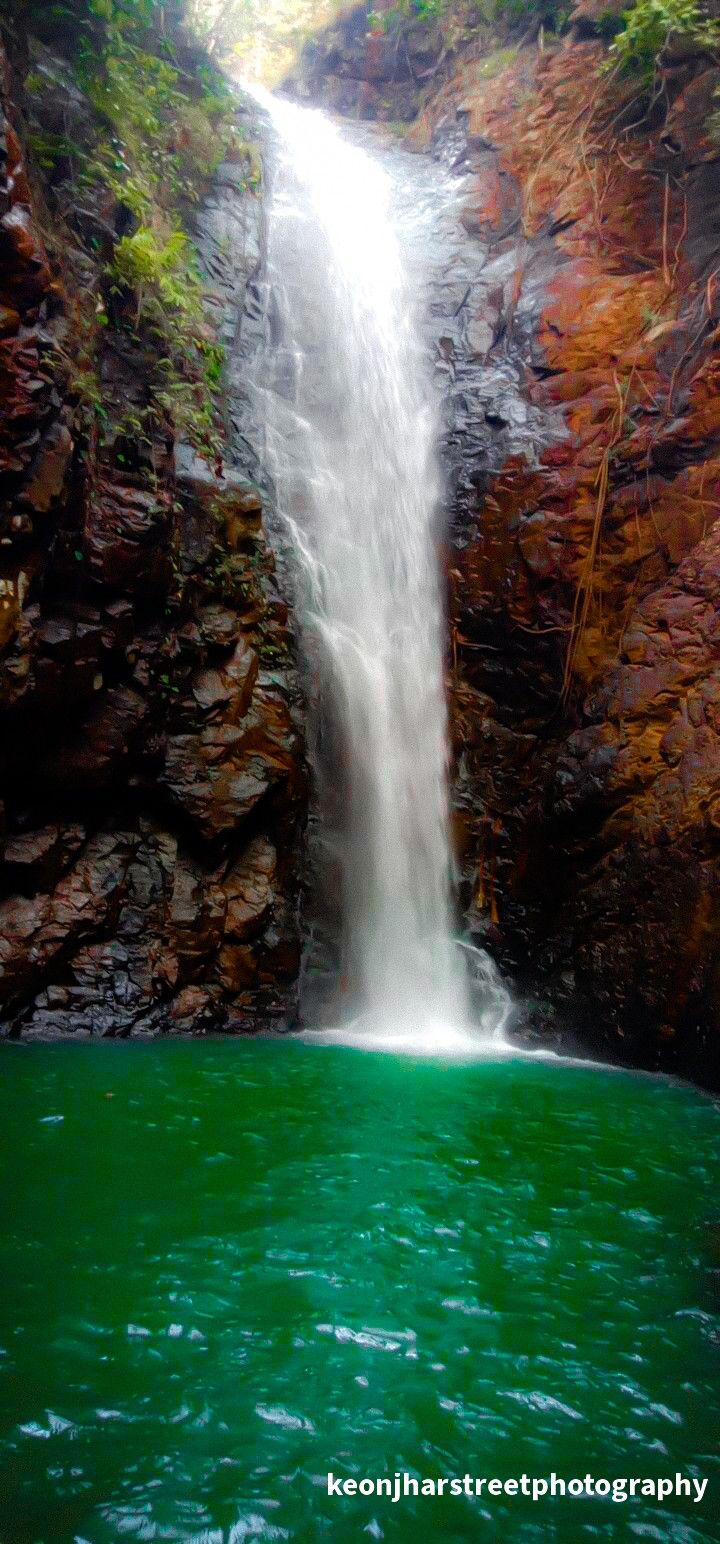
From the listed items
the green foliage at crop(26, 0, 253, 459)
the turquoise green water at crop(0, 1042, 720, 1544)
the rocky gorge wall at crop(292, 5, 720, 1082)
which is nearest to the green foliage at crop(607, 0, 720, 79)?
the rocky gorge wall at crop(292, 5, 720, 1082)

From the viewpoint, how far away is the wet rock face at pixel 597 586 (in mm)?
8172

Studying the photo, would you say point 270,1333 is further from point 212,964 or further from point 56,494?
point 56,494

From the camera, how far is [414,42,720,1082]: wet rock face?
322 inches

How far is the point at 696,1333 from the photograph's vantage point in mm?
3404

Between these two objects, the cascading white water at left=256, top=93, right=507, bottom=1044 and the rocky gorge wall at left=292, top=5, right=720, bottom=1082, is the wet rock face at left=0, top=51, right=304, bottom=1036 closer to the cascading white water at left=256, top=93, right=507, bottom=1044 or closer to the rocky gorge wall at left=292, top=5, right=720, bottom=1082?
the cascading white water at left=256, top=93, right=507, bottom=1044

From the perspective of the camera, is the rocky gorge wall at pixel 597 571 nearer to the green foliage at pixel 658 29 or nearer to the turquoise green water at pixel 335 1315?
the green foliage at pixel 658 29

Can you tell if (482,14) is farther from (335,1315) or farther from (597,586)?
(335,1315)

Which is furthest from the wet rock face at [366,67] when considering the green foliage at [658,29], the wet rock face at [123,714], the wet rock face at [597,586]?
the wet rock face at [123,714]

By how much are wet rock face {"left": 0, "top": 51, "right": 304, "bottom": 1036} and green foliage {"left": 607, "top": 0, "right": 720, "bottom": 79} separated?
22.6 feet

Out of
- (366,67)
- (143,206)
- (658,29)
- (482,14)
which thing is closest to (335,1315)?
(143,206)

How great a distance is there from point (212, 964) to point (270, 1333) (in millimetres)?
5037

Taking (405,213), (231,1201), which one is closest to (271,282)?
(405,213)

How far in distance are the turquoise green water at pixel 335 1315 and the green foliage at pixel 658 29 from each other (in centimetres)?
1215

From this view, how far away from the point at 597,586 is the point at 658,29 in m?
6.97
